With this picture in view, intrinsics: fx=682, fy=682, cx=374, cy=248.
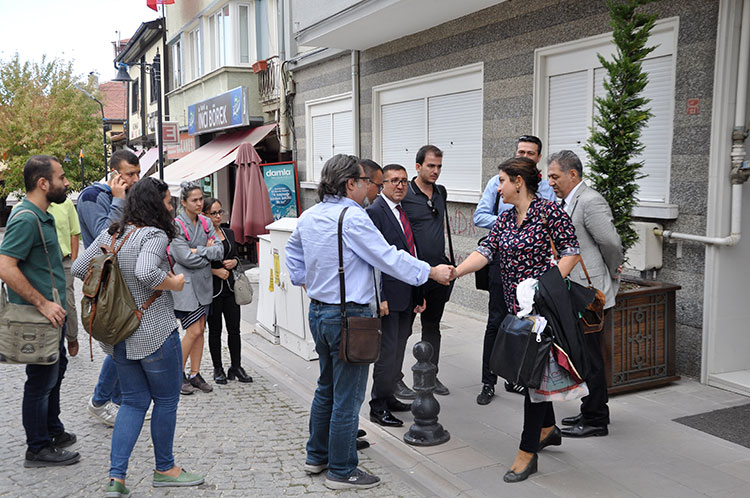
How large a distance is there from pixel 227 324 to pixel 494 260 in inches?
103

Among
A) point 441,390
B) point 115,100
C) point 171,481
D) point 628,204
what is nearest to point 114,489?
point 171,481

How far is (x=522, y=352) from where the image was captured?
3904mm

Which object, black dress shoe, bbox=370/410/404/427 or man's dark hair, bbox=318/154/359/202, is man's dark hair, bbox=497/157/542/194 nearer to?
man's dark hair, bbox=318/154/359/202

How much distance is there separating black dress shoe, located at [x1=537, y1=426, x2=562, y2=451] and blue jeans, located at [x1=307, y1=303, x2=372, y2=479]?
1254 mm

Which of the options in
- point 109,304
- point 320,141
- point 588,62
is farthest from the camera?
point 320,141

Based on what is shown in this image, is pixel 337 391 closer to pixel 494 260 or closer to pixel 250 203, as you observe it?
pixel 494 260

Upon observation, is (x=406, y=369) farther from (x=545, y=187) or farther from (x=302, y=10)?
(x=302, y=10)

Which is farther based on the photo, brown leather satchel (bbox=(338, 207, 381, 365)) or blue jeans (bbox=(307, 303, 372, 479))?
→ blue jeans (bbox=(307, 303, 372, 479))

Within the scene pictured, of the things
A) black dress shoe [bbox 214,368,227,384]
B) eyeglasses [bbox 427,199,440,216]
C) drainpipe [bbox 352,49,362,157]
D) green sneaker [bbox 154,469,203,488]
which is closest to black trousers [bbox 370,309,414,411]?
eyeglasses [bbox 427,199,440,216]

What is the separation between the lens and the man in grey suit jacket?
15.6 feet

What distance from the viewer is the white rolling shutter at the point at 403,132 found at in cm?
1041

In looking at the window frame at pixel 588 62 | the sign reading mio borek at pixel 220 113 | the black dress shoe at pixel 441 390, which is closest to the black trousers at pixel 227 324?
the black dress shoe at pixel 441 390

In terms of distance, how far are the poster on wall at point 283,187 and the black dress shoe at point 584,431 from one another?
1013 cm

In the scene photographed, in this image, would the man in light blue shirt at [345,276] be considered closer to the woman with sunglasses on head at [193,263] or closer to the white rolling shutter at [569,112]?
the woman with sunglasses on head at [193,263]
